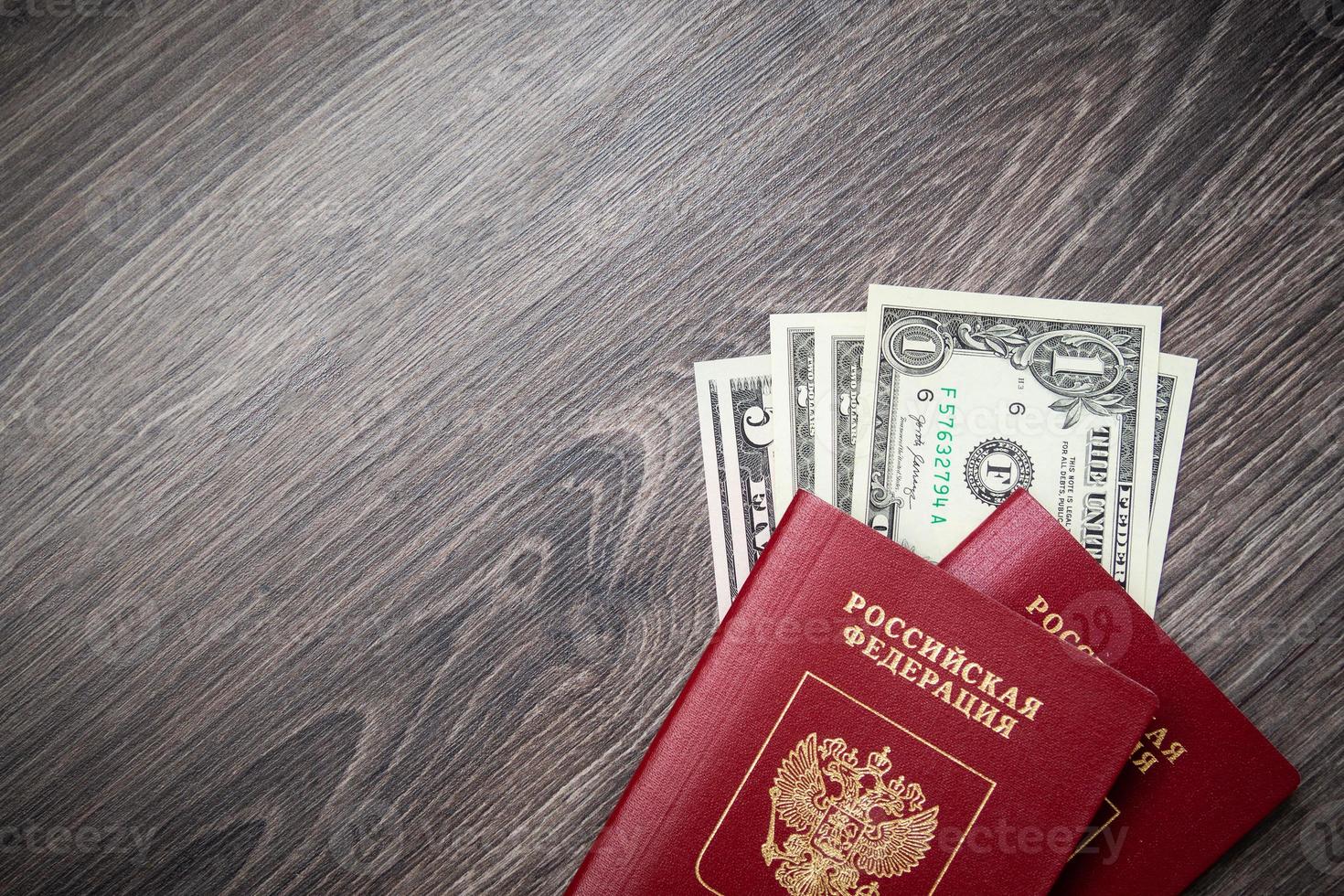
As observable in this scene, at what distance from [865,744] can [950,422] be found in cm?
29

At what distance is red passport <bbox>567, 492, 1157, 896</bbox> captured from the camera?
0.61 metres

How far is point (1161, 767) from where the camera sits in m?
0.64

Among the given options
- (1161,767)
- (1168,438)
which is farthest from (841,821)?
(1168,438)

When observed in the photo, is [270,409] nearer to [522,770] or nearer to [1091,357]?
[522,770]

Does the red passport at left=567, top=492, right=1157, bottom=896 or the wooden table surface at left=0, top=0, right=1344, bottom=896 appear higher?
the wooden table surface at left=0, top=0, right=1344, bottom=896

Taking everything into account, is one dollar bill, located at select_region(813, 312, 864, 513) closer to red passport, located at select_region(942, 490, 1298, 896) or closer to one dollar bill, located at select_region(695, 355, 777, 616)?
one dollar bill, located at select_region(695, 355, 777, 616)

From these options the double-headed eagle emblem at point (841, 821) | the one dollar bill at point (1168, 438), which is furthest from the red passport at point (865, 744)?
the one dollar bill at point (1168, 438)

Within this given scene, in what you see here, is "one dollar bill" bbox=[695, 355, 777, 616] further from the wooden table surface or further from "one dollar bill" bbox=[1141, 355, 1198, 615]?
"one dollar bill" bbox=[1141, 355, 1198, 615]

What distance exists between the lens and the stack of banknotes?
2.24 ft

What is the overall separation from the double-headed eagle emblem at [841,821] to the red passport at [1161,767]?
0.15 meters

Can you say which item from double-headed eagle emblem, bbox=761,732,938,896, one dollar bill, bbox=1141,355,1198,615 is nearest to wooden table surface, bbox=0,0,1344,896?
one dollar bill, bbox=1141,355,1198,615

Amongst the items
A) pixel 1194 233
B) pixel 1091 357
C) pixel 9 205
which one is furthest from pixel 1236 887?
pixel 9 205

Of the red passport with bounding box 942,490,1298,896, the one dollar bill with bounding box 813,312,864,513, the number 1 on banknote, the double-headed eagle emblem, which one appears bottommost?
the red passport with bounding box 942,490,1298,896

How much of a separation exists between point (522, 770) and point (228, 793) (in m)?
0.28
